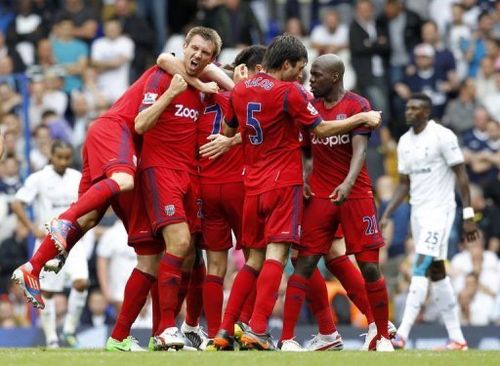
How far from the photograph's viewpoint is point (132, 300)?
14969 mm

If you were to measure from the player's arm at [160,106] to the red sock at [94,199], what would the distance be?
624 mm

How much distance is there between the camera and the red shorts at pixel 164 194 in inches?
577

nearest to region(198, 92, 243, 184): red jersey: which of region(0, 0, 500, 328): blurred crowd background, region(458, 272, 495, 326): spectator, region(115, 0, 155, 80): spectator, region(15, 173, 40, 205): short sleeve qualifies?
region(15, 173, 40, 205): short sleeve

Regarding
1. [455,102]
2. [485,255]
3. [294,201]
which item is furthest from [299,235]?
[455,102]

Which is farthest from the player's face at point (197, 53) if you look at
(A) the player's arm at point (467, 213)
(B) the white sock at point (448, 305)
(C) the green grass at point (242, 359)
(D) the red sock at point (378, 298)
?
(B) the white sock at point (448, 305)

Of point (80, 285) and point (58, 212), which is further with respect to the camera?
point (58, 212)

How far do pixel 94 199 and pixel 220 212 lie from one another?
1.49 m

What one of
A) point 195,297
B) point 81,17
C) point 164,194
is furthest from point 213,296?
point 81,17

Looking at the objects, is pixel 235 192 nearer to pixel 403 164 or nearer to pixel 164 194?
pixel 164 194

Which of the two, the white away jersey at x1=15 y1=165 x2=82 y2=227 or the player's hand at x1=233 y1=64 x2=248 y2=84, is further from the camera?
the white away jersey at x1=15 y1=165 x2=82 y2=227

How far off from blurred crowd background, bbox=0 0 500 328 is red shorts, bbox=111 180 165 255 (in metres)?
6.56

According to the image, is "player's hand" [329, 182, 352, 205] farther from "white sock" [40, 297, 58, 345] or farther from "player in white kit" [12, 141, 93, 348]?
"white sock" [40, 297, 58, 345]

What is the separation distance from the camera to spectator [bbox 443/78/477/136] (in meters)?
24.4

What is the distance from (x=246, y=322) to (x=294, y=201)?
4.56ft
